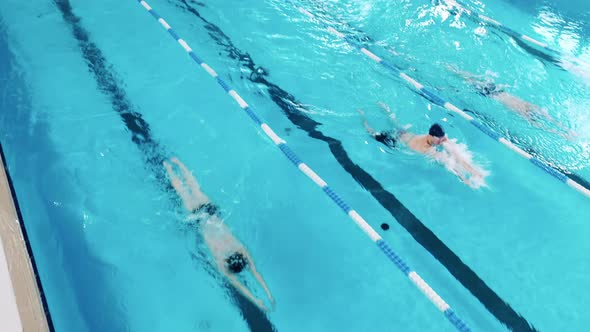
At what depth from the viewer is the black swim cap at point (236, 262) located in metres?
3.10

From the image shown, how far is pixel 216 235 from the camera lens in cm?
330

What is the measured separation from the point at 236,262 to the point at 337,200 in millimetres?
951

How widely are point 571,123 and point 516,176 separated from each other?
3.94ft

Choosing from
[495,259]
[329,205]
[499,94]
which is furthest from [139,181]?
[499,94]

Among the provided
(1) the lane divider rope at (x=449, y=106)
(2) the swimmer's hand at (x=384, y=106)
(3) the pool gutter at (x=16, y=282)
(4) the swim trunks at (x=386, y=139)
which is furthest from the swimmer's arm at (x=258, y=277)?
(1) the lane divider rope at (x=449, y=106)

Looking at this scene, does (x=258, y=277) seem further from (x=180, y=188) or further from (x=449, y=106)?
(x=449, y=106)

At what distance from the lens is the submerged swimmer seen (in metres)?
3.86

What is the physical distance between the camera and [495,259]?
10.8 feet

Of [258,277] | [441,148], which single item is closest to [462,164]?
[441,148]

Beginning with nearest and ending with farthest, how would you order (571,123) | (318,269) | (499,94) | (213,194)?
(318,269) → (213,194) → (571,123) → (499,94)

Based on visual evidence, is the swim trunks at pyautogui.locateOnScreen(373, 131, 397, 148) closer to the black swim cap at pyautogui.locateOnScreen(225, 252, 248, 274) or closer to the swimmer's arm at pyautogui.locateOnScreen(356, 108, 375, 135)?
the swimmer's arm at pyautogui.locateOnScreen(356, 108, 375, 135)

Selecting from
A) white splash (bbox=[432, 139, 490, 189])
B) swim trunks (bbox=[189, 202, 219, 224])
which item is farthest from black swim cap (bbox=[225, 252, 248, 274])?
white splash (bbox=[432, 139, 490, 189])

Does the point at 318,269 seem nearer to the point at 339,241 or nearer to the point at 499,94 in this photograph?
the point at 339,241

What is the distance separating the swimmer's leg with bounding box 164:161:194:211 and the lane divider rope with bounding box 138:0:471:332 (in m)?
0.99
